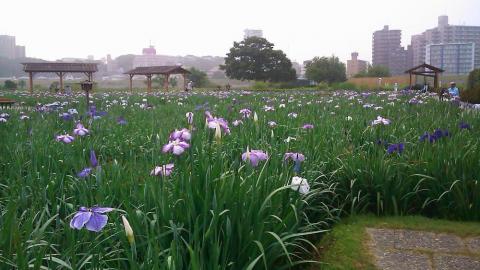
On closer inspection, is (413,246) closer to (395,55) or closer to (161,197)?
(161,197)

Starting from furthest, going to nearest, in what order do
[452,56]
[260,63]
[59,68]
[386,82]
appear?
[452,56] → [260,63] → [386,82] → [59,68]

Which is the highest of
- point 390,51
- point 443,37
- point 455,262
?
point 443,37

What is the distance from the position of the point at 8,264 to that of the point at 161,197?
2.20 ft

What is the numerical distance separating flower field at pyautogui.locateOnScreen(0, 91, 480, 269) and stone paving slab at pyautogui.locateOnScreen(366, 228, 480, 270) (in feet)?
1.21

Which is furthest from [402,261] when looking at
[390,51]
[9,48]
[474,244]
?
[390,51]

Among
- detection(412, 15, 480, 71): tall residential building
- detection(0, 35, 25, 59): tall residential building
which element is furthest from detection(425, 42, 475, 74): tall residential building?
detection(0, 35, 25, 59): tall residential building

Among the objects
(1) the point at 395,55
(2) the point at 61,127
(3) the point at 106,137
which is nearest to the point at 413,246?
(3) the point at 106,137

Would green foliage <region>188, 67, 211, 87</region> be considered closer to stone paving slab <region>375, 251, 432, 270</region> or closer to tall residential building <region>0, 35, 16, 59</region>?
tall residential building <region>0, 35, 16, 59</region>

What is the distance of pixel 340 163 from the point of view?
339 cm

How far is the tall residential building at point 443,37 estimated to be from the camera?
9721 cm

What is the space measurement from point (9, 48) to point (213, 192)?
95.9 metres

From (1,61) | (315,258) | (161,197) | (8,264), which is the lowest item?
(315,258)

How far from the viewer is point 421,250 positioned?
2.39m

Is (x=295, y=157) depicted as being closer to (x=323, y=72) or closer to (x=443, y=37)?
(x=323, y=72)
